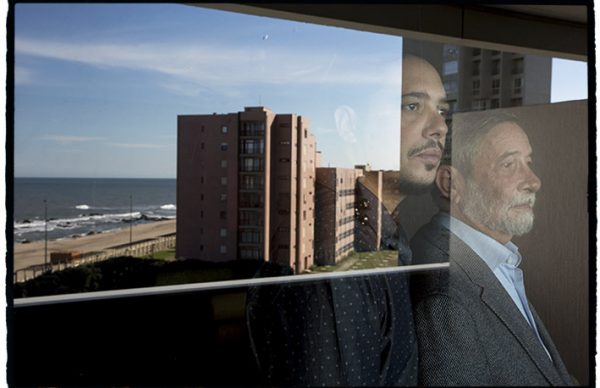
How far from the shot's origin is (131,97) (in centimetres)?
127

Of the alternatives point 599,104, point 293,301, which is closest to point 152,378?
point 293,301

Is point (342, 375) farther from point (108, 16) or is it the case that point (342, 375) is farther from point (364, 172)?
point (108, 16)

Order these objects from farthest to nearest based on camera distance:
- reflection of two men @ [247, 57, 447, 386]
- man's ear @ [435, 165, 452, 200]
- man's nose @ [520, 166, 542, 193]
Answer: man's nose @ [520, 166, 542, 193] → man's ear @ [435, 165, 452, 200] → reflection of two men @ [247, 57, 447, 386]

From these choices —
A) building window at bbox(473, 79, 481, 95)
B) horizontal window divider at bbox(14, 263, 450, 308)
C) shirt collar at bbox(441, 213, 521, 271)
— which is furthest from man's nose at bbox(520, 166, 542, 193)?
horizontal window divider at bbox(14, 263, 450, 308)

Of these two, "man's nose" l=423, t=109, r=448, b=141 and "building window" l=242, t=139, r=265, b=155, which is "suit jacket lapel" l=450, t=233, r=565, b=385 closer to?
"man's nose" l=423, t=109, r=448, b=141

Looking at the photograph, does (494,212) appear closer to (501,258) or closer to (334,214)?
(501,258)

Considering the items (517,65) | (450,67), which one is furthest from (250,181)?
(517,65)

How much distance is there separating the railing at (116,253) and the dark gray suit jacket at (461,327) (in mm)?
662

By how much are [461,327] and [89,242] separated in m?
1.00

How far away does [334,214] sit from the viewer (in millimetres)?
1475

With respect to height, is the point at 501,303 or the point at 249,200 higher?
the point at 249,200

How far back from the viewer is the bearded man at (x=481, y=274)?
1529 mm

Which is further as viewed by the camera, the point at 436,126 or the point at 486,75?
the point at 486,75

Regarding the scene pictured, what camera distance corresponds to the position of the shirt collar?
1.59 meters
